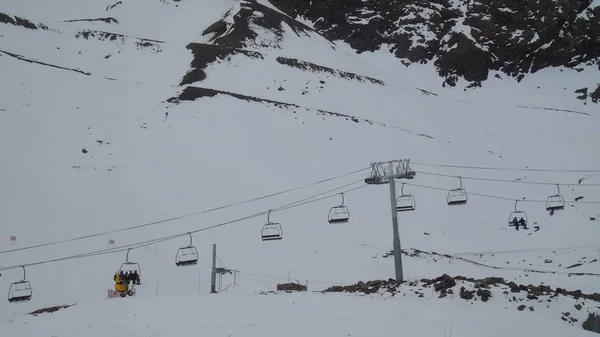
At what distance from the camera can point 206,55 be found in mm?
64938

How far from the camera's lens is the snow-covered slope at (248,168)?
26.4 metres

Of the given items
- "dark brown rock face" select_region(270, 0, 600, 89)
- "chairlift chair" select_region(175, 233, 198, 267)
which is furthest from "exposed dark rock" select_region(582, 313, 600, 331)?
"dark brown rock face" select_region(270, 0, 600, 89)

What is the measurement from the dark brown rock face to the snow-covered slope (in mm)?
14410

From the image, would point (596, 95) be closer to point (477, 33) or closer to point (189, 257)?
point (477, 33)

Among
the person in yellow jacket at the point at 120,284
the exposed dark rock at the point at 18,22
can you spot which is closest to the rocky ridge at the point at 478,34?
the exposed dark rock at the point at 18,22

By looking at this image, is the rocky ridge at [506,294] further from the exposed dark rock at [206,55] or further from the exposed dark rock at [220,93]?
the exposed dark rock at [206,55]

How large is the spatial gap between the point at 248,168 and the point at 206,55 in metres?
28.2

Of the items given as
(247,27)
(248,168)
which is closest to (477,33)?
(247,27)

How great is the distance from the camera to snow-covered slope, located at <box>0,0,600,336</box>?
26406 mm

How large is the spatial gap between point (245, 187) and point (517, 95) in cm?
6056

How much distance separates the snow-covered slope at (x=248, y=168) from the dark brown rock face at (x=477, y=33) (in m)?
14.4

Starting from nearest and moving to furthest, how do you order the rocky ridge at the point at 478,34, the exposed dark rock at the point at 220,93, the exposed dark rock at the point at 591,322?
the exposed dark rock at the point at 591,322
the exposed dark rock at the point at 220,93
the rocky ridge at the point at 478,34

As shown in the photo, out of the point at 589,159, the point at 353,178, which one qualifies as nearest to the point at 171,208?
the point at 353,178

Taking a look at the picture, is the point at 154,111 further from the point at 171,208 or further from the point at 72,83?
the point at 171,208
